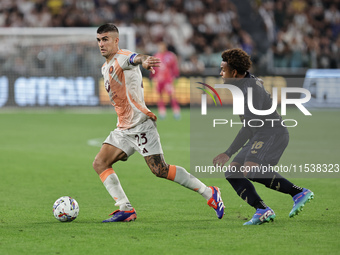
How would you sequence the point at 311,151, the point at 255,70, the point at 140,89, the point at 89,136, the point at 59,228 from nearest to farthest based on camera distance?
the point at 59,228, the point at 140,89, the point at 311,151, the point at 89,136, the point at 255,70

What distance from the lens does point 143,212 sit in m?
7.42

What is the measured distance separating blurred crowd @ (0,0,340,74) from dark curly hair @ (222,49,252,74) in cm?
1809

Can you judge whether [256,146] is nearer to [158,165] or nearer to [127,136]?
→ [158,165]

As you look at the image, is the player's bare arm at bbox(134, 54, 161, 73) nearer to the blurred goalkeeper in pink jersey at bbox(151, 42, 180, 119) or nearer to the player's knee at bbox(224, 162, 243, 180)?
the player's knee at bbox(224, 162, 243, 180)

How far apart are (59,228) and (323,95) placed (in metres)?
17.8

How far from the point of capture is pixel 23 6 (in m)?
25.4

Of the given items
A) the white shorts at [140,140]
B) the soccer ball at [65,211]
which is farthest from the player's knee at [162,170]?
the soccer ball at [65,211]

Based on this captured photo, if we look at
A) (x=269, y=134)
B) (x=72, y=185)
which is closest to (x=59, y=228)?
(x=269, y=134)

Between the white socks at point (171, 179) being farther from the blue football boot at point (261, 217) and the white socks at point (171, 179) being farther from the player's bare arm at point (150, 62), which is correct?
the player's bare arm at point (150, 62)

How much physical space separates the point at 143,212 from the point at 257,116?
182 centimetres

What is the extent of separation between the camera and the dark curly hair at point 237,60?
6461 mm

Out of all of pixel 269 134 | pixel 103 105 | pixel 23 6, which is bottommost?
pixel 103 105

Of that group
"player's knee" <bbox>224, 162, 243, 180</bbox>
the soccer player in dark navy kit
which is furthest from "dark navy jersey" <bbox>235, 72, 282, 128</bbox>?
"player's knee" <bbox>224, 162, 243, 180</bbox>

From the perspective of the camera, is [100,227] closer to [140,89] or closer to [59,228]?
[59,228]
